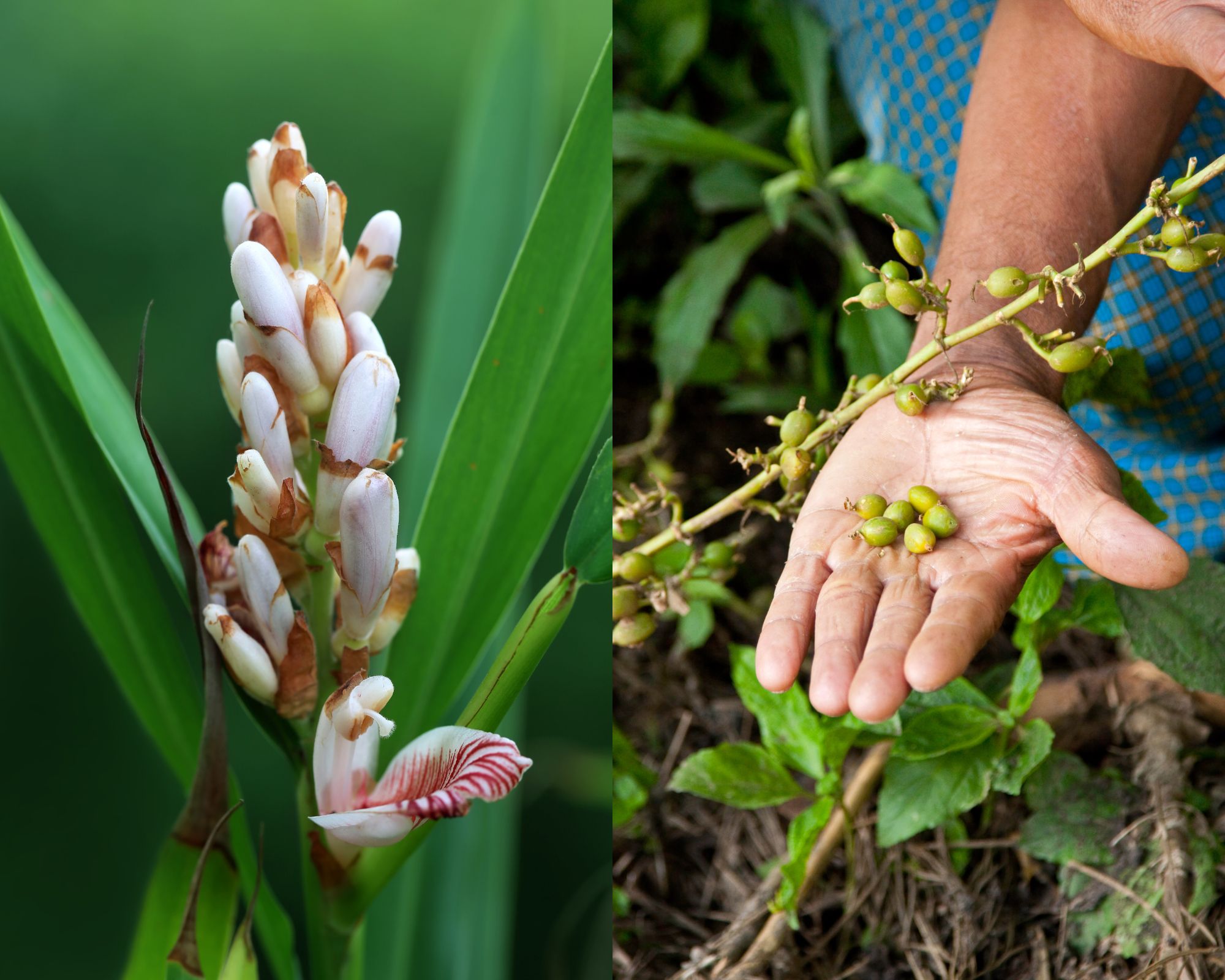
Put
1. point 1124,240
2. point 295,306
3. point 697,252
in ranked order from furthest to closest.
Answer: point 697,252 < point 1124,240 < point 295,306

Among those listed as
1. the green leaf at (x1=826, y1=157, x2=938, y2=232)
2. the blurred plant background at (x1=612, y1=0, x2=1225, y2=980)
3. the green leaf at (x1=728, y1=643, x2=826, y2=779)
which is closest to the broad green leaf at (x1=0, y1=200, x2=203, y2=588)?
the blurred plant background at (x1=612, y1=0, x2=1225, y2=980)

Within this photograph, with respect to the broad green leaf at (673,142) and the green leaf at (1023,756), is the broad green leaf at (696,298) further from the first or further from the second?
the green leaf at (1023,756)

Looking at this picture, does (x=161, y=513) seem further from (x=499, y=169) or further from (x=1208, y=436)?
(x=1208, y=436)

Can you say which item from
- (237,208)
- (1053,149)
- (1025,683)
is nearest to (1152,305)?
(1053,149)

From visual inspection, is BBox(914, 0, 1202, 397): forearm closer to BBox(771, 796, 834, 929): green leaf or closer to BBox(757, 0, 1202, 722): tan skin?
BBox(757, 0, 1202, 722): tan skin

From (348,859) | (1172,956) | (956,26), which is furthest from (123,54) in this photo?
(956,26)

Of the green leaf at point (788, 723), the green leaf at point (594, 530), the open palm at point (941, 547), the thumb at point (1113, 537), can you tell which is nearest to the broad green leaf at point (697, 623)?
the green leaf at point (788, 723)
